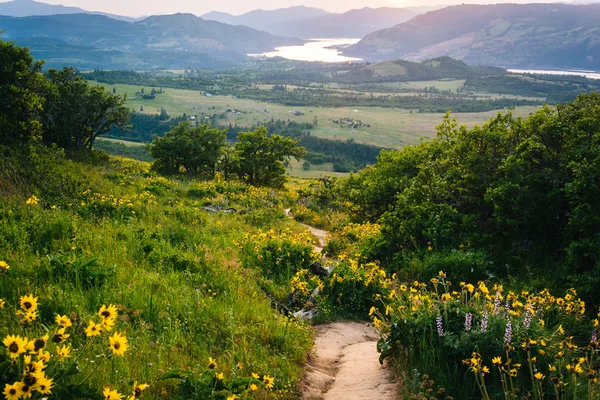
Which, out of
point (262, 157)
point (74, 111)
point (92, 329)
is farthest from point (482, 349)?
point (262, 157)

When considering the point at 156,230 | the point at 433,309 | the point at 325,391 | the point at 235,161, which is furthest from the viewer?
the point at 235,161

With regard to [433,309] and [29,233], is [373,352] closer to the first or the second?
[433,309]

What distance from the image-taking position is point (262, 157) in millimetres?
32688

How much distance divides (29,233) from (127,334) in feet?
12.8

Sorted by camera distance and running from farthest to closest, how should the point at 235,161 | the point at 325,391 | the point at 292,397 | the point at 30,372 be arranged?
the point at 235,161
the point at 325,391
the point at 292,397
the point at 30,372

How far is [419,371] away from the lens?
4.91m

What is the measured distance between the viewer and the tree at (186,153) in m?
31.0

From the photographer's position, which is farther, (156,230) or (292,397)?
(156,230)

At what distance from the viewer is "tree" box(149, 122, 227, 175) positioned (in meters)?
31.0

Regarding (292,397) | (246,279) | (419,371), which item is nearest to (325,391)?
(292,397)

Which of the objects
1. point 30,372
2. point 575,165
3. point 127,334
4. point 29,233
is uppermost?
point 575,165

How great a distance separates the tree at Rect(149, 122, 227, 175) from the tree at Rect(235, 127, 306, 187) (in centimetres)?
204

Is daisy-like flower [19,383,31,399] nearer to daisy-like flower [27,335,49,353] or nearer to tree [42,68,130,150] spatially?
daisy-like flower [27,335,49,353]

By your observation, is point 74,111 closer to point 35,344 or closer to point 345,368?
point 345,368
